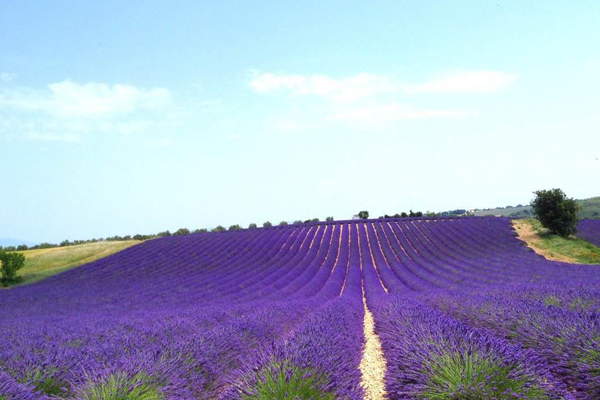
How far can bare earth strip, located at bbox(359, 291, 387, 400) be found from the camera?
446 centimetres

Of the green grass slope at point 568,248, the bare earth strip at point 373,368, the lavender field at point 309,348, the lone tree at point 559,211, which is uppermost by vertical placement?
the lone tree at point 559,211

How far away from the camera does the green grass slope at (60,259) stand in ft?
88.4

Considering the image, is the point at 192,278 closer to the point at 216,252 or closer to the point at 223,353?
the point at 216,252

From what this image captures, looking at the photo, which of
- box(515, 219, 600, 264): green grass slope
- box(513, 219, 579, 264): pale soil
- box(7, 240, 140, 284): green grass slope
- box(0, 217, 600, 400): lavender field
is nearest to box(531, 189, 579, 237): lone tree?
box(515, 219, 600, 264): green grass slope

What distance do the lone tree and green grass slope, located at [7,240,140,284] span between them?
31.4 m

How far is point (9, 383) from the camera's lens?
119 inches

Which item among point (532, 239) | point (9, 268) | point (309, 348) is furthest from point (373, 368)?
point (9, 268)

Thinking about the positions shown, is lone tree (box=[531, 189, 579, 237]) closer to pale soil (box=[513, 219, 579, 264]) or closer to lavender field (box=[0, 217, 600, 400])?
pale soil (box=[513, 219, 579, 264])

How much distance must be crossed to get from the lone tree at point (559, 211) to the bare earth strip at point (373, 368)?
2387cm

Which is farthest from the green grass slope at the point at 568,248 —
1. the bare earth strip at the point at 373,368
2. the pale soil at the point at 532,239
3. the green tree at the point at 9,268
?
the green tree at the point at 9,268

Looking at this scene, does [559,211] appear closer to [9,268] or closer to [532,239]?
[532,239]

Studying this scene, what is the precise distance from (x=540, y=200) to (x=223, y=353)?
2789cm

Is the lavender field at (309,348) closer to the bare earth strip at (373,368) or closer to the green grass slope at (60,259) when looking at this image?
the bare earth strip at (373,368)

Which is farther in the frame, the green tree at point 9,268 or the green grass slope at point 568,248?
the green tree at point 9,268
